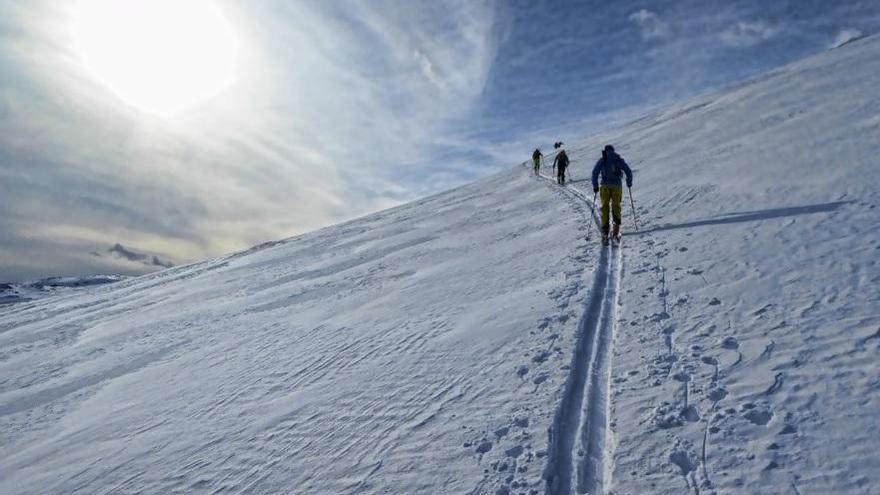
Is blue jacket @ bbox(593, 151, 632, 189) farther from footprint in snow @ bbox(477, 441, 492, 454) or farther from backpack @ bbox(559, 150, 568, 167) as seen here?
backpack @ bbox(559, 150, 568, 167)

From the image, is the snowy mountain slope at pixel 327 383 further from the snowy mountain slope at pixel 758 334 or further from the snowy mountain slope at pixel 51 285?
the snowy mountain slope at pixel 51 285

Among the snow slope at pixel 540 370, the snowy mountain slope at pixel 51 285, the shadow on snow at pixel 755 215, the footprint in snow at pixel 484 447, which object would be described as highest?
the snowy mountain slope at pixel 51 285

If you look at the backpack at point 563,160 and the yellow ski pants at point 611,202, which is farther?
the backpack at point 563,160

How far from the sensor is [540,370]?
20.0ft

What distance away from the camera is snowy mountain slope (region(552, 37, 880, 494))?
398 cm

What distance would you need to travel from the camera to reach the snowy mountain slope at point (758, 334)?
3.98 meters

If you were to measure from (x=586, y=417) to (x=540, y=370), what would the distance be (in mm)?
1157

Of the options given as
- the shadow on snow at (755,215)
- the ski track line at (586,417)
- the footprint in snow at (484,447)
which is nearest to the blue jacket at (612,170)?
the shadow on snow at (755,215)

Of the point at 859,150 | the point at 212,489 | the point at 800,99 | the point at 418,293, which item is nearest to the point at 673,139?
the point at 800,99

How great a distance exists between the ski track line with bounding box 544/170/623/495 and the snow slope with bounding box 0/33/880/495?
27mm

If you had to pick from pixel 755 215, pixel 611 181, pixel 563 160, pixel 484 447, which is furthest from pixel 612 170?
pixel 563 160

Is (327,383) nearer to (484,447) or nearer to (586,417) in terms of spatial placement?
(484,447)

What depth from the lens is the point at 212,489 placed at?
5262mm

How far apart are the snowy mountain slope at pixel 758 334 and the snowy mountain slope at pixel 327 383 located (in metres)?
0.98
